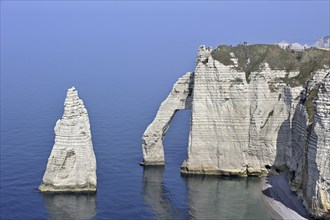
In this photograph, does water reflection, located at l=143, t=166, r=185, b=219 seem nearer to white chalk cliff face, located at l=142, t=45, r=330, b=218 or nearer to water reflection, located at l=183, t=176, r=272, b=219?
water reflection, located at l=183, t=176, r=272, b=219

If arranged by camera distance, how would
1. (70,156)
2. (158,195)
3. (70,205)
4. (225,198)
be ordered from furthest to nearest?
(158,195) < (225,198) < (70,156) < (70,205)

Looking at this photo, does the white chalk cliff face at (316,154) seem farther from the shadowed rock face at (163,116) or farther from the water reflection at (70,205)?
the water reflection at (70,205)

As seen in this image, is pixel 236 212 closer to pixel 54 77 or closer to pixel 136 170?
pixel 136 170

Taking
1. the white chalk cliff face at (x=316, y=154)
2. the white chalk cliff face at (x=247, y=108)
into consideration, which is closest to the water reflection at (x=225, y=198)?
the white chalk cliff face at (x=247, y=108)

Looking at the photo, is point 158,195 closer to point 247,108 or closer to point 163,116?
point 163,116

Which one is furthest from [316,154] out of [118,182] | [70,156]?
[70,156]

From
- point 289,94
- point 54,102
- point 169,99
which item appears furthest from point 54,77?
point 289,94
